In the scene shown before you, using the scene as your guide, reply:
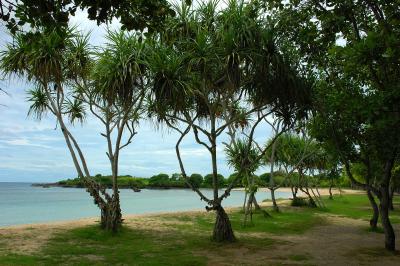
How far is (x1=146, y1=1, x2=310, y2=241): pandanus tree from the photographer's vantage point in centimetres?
1031

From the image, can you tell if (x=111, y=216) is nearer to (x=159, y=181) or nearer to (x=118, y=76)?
(x=118, y=76)

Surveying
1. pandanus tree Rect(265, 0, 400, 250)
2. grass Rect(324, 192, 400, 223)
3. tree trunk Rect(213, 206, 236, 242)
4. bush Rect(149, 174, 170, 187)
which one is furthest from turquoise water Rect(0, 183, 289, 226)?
bush Rect(149, 174, 170, 187)

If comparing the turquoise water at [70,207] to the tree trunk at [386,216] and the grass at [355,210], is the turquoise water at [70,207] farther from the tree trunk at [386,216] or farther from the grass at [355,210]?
the tree trunk at [386,216]

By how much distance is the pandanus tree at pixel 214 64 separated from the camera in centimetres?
1031

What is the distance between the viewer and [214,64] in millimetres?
10672

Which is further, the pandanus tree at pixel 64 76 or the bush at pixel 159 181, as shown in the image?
the bush at pixel 159 181

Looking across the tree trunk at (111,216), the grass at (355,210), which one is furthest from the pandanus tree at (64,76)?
the grass at (355,210)

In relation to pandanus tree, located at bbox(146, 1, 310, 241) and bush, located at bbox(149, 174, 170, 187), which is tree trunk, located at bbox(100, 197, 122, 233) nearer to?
pandanus tree, located at bbox(146, 1, 310, 241)

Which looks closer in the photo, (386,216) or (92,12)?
(92,12)

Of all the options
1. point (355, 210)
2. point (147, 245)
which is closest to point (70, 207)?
point (355, 210)

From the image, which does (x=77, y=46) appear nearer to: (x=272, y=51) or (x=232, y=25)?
(x=232, y=25)

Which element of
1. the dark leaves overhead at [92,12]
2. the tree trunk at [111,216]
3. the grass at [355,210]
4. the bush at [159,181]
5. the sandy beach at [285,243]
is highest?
the bush at [159,181]

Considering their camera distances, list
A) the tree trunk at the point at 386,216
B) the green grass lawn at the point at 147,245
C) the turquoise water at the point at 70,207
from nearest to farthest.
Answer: the green grass lawn at the point at 147,245 < the tree trunk at the point at 386,216 < the turquoise water at the point at 70,207

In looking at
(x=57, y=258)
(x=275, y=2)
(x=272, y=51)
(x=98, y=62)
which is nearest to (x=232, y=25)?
(x=272, y=51)
